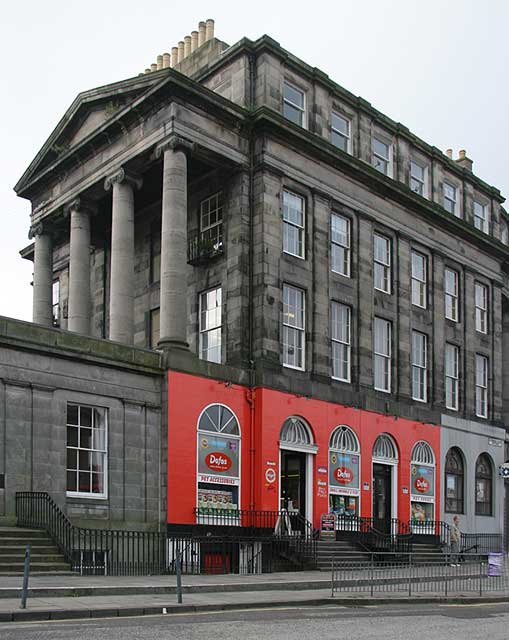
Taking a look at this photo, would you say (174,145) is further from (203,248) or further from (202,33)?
(202,33)

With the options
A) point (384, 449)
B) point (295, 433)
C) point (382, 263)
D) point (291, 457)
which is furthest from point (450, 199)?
point (291, 457)

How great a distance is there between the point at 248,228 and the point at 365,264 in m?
6.31

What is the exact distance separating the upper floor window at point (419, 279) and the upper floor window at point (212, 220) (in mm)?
Result: 10306

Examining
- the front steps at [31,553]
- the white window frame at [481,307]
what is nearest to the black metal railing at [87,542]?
the front steps at [31,553]

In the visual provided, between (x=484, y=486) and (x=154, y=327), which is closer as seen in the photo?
(x=154, y=327)

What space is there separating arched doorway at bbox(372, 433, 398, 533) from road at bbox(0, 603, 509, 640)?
55.2 ft

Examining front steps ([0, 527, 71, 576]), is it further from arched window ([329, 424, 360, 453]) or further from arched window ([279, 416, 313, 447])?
arched window ([329, 424, 360, 453])

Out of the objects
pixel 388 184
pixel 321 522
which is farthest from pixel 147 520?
pixel 388 184

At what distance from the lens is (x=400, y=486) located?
1428 inches

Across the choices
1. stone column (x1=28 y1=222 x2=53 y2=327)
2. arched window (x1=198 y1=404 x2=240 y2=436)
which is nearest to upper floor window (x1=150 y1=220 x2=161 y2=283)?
stone column (x1=28 y1=222 x2=53 y2=327)

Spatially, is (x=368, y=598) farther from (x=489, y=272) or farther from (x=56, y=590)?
(x=489, y=272)

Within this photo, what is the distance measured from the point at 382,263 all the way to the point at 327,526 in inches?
446

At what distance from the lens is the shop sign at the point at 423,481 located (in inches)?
1467

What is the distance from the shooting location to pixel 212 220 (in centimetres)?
3341
